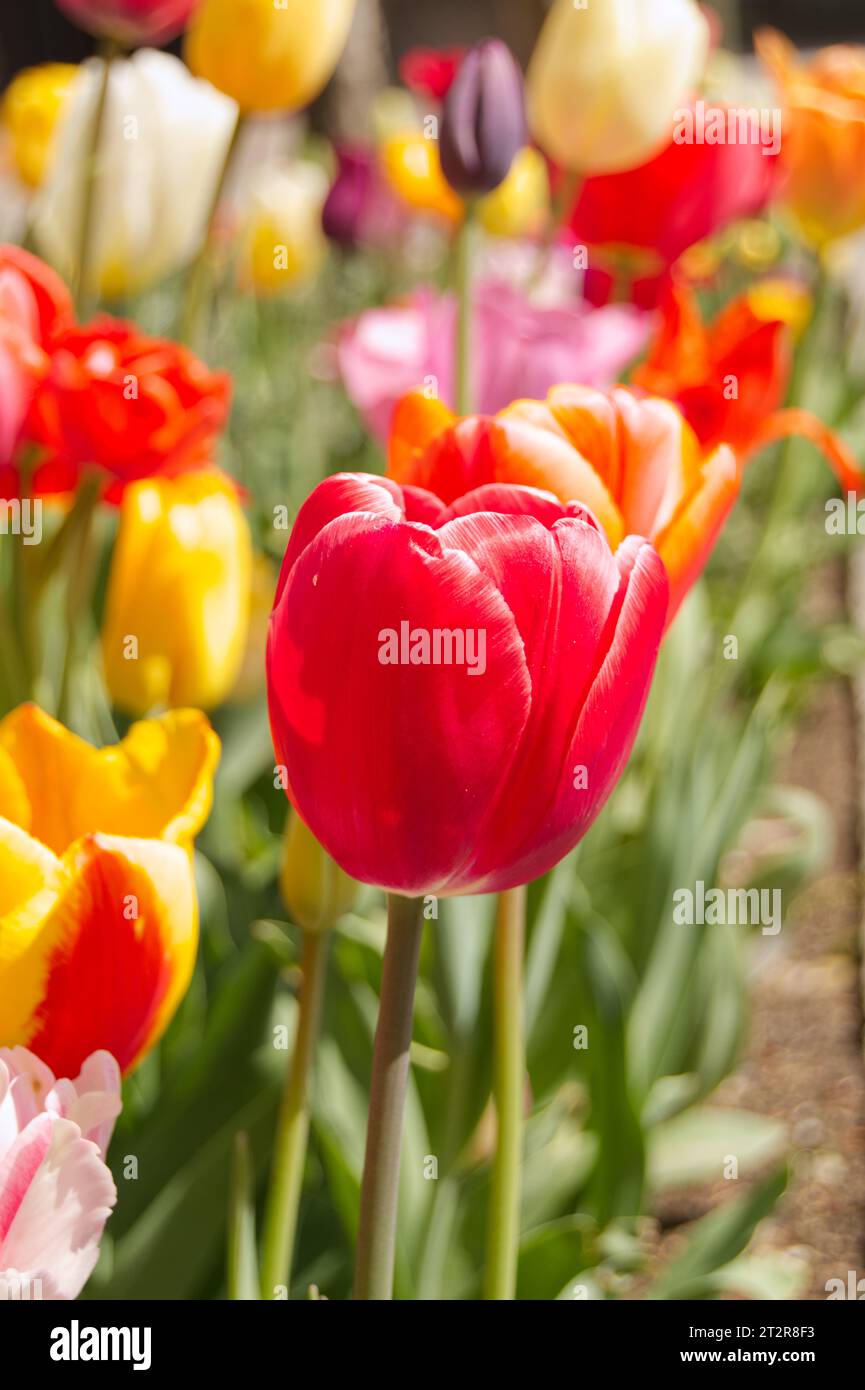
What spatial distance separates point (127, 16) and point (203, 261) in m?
0.15

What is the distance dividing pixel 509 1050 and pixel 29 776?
223 millimetres

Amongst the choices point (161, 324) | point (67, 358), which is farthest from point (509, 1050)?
point (161, 324)

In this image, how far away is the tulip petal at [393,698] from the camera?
16.4 inches

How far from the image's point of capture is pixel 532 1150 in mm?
998

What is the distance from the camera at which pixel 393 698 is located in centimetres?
42

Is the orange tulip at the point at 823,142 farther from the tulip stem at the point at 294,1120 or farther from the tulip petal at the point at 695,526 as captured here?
the tulip stem at the point at 294,1120

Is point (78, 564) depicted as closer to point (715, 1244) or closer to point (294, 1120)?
point (294, 1120)

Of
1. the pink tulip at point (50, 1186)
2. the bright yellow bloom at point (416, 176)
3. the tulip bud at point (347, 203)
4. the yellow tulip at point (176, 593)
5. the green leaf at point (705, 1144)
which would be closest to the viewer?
the pink tulip at point (50, 1186)

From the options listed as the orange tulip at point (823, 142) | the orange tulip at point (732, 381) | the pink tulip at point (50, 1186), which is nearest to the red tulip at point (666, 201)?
the orange tulip at point (732, 381)

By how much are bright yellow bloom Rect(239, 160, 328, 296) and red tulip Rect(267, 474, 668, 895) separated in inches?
67.2

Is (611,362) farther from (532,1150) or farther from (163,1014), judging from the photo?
(163,1014)

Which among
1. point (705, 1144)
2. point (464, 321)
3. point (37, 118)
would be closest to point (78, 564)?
point (464, 321)

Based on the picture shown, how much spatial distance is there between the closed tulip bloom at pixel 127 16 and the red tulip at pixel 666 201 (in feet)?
0.99

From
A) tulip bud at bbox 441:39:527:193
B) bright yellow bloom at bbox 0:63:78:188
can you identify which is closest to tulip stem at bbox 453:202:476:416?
tulip bud at bbox 441:39:527:193
